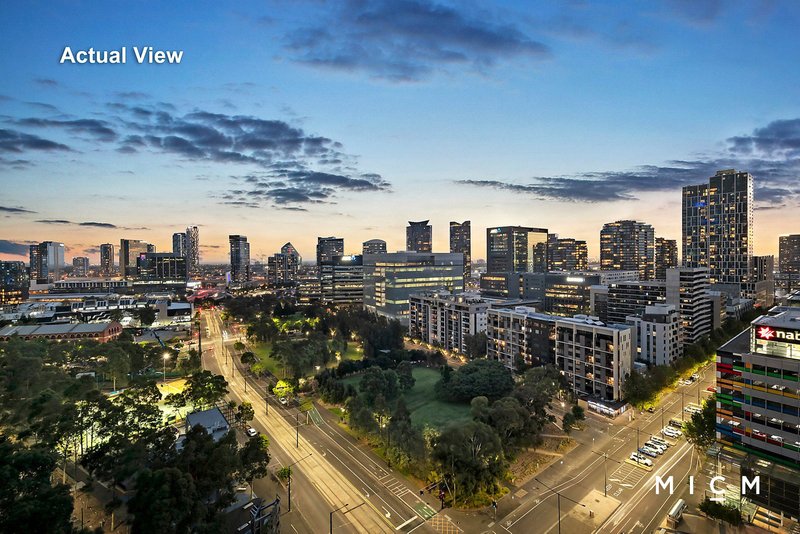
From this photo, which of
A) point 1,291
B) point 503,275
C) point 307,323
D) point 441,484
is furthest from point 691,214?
point 1,291

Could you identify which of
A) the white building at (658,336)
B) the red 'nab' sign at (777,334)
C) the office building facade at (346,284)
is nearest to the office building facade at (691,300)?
the white building at (658,336)

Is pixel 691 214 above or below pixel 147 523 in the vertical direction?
above

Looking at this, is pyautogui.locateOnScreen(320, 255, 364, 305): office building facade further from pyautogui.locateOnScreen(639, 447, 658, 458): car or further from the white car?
pyautogui.locateOnScreen(639, 447, 658, 458): car

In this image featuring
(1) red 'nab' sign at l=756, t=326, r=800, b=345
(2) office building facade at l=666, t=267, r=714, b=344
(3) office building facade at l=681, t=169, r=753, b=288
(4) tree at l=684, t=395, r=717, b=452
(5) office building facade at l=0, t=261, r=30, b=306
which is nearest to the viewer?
(1) red 'nab' sign at l=756, t=326, r=800, b=345

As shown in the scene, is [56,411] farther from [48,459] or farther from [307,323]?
[307,323]

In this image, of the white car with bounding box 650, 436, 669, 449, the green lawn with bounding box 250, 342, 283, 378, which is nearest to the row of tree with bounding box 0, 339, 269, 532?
the green lawn with bounding box 250, 342, 283, 378

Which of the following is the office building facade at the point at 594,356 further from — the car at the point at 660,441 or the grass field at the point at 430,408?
the grass field at the point at 430,408
